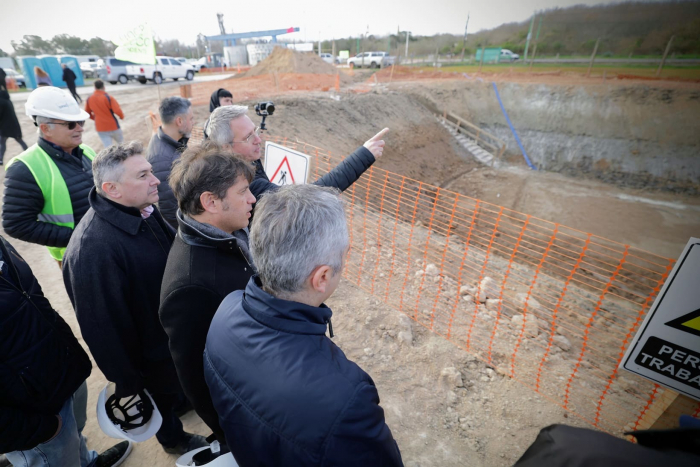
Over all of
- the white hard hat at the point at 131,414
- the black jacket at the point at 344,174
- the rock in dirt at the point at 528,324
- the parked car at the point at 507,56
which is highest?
the parked car at the point at 507,56

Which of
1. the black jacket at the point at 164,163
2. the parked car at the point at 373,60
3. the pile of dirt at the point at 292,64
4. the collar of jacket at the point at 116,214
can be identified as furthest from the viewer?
the parked car at the point at 373,60

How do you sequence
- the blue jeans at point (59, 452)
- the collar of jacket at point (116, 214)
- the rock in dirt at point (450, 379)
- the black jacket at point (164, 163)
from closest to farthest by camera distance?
1. the blue jeans at point (59, 452)
2. the collar of jacket at point (116, 214)
3. the rock in dirt at point (450, 379)
4. the black jacket at point (164, 163)

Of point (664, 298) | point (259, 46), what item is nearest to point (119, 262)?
point (664, 298)

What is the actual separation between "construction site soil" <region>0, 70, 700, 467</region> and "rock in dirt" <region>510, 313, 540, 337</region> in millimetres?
917

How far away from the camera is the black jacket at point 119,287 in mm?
1715

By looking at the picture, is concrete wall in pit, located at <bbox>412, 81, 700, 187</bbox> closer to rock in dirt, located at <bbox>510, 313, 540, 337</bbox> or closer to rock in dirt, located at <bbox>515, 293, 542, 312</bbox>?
rock in dirt, located at <bbox>515, 293, 542, 312</bbox>

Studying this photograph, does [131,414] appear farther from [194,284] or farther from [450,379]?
[450,379]

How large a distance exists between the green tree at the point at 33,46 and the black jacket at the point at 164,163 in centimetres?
6461

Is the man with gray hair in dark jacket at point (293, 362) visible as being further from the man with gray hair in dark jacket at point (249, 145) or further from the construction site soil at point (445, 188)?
the construction site soil at point (445, 188)

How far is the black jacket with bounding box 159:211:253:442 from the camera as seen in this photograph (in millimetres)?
1446

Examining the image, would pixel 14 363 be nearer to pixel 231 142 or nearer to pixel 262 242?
pixel 262 242

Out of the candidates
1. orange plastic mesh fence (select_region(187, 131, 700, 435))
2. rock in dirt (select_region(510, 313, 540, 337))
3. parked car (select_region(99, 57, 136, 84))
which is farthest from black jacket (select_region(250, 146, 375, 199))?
parked car (select_region(99, 57, 136, 84))

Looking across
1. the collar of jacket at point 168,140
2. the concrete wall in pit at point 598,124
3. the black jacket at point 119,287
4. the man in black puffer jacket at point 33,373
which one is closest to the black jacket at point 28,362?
the man in black puffer jacket at point 33,373

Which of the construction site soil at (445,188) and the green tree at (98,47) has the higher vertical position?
the green tree at (98,47)
